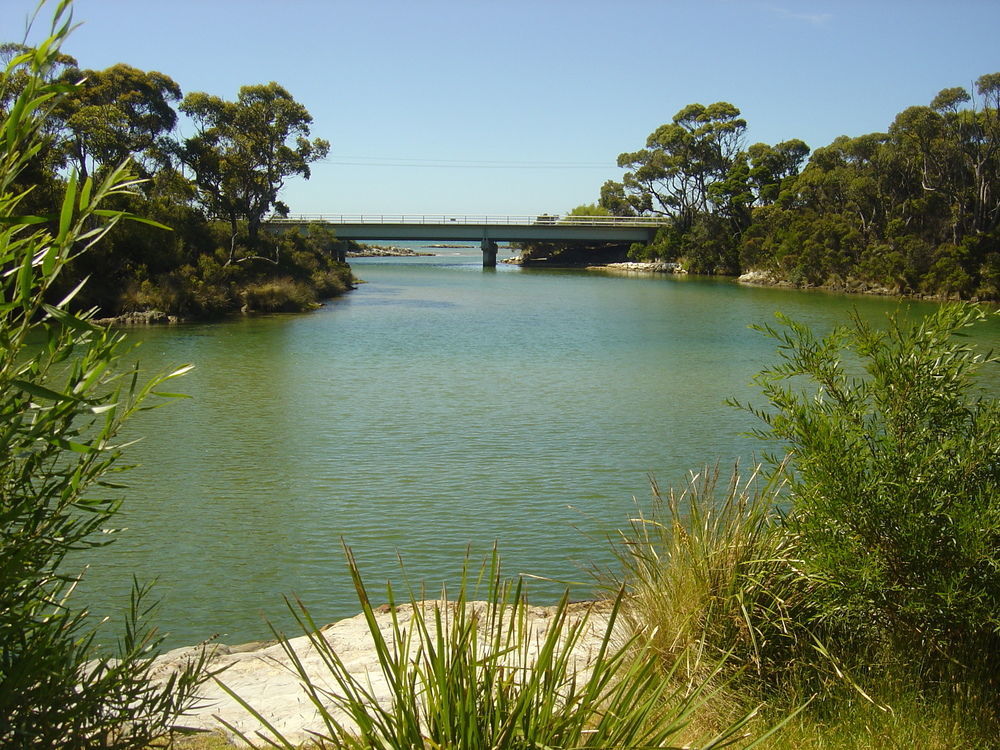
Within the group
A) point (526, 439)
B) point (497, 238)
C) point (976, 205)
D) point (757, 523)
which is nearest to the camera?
point (757, 523)

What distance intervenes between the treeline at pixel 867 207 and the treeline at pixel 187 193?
2536cm

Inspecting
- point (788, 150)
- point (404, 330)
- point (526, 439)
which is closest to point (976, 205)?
point (788, 150)

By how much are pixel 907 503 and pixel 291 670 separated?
2.60 meters

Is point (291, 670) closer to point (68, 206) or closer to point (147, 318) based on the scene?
point (68, 206)

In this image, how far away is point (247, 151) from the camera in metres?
34.5

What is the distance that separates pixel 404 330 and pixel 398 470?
621 inches

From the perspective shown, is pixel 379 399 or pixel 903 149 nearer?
pixel 379 399

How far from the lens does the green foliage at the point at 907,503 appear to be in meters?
3.63

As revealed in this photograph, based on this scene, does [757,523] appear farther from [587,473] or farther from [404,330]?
[404,330]

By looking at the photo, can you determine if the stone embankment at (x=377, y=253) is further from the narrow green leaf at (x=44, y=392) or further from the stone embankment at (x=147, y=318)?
the narrow green leaf at (x=44, y=392)

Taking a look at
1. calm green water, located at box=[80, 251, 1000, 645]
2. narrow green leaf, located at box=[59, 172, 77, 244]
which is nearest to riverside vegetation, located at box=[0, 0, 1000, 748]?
narrow green leaf, located at box=[59, 172, 77, 244]

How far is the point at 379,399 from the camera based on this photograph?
592 inches

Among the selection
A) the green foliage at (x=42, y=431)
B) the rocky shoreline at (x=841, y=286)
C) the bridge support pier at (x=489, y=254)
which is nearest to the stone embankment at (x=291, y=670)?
the green foliage at (x=42, y=431)

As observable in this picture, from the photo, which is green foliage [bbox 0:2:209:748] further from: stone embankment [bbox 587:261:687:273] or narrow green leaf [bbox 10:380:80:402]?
stone embankment [bbox 587:261:687:273]
